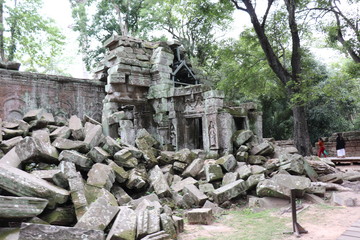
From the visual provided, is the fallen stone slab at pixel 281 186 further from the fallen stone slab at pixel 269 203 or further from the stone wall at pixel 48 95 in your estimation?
the stone wall at pixel 48 95

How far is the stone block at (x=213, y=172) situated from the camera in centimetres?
764

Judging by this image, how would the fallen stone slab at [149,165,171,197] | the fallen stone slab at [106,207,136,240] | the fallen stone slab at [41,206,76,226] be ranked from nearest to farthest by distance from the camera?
the fallen stone slab at [106,207,136,240] < the fallen stone slab at [41,206,76,226] < the fallen stone slab at [149,165,171,197]

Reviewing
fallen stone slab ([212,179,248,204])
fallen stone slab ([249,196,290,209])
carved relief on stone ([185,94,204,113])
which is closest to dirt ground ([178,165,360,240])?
fallen stone slab ([249,196,290,209])

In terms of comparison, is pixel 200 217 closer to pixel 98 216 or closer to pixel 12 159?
pixel 98 216

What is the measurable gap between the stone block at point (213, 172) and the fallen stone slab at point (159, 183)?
4.03 ft

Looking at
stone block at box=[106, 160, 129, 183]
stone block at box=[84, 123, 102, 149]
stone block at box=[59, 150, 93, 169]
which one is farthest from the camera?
stone block at box=[84, 123, 102, 149]

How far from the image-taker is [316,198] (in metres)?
6.73

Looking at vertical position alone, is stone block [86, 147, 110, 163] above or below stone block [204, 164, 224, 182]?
above

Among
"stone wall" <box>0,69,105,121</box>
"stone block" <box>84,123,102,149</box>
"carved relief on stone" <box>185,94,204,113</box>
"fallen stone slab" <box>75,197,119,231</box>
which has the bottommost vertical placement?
"fallen stone slab" <box>75,197,119,231</box>

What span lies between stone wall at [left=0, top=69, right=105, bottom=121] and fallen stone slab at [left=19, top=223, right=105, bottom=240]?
7626 millimetres

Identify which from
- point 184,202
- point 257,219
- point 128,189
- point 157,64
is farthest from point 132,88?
point 257,219

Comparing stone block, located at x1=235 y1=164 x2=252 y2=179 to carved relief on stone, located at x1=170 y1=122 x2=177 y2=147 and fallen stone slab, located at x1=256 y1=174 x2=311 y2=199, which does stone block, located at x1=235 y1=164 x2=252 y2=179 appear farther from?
carved relief on stone, located at x1=170 y1=122 x2=177 y2=147

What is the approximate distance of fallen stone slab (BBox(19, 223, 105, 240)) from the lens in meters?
3.29

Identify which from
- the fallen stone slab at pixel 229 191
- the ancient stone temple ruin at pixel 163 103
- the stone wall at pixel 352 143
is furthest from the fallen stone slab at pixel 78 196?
the stone wall at pixel 352 143
